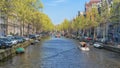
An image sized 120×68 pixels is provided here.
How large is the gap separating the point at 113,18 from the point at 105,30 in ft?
131

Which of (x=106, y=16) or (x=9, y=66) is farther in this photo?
(x=106, y=16)

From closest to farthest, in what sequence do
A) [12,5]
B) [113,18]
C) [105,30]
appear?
[12,5] → [113,18] → [105,30]

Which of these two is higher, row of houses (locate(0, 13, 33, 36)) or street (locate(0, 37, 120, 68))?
row of houses (locate(0, 13, 33, 36))

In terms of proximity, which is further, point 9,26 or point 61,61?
point 9,26

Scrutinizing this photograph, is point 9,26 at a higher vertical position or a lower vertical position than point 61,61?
higher

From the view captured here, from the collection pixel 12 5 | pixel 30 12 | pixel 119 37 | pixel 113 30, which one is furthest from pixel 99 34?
pixel 12 5

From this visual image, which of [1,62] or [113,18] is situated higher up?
[113,18]

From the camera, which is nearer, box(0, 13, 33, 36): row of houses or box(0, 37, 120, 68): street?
box(0, 37, 120, 68): street

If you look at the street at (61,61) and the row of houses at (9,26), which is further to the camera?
the row of houses at (9,26)

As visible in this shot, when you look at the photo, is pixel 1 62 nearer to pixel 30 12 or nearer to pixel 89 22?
pixel 30 12

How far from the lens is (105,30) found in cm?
15225

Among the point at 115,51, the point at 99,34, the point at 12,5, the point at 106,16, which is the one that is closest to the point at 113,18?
the point at 106,16

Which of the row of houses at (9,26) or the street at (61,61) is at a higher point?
the row of houses at (9,26)

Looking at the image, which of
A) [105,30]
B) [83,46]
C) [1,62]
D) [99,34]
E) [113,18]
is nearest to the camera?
[1,62]
